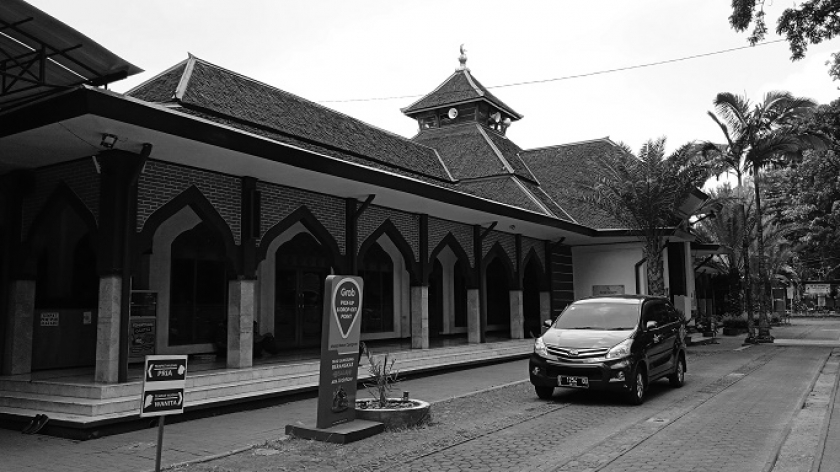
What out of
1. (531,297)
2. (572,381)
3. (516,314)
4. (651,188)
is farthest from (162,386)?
(531,297)

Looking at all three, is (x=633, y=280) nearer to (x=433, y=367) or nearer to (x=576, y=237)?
(x=576, y=237)

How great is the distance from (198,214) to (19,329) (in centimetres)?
338

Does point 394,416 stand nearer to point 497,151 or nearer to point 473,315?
point 473,315

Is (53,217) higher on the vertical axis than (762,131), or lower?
lower

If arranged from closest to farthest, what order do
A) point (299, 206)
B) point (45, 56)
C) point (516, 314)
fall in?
point (45, 56) → point (299, 206) → point (516, 314)

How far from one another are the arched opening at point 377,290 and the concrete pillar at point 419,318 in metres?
2.49

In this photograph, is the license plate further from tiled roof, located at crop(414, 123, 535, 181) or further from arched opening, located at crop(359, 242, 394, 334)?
tiled roof, located at crop(414, 123, 535, 181)

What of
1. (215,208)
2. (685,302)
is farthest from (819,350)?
A: (215,208)

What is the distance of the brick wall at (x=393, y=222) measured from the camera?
45.2 feet

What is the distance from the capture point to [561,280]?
77.7ft

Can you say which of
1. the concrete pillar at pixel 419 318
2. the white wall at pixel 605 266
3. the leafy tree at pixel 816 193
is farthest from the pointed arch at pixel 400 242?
the leafy tree at pixel 816 193

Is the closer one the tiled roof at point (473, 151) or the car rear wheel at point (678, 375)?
the car rear wheel at point (678, 375)

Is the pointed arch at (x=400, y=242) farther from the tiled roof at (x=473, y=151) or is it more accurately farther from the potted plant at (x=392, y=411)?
the tiled roof at (x=473, y=151)

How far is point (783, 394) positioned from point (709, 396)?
1398mm
